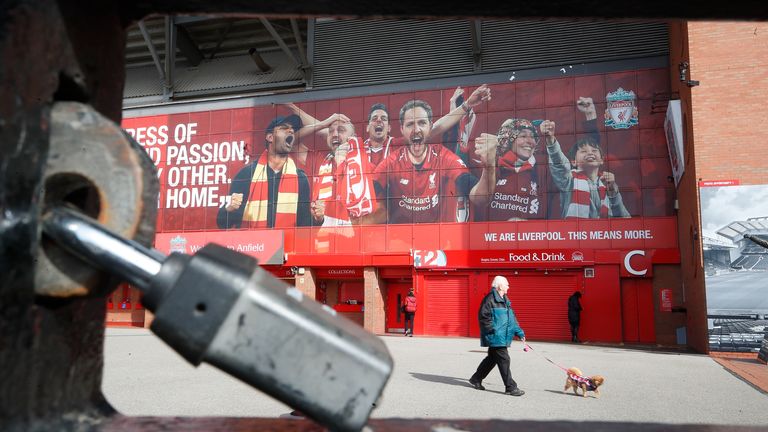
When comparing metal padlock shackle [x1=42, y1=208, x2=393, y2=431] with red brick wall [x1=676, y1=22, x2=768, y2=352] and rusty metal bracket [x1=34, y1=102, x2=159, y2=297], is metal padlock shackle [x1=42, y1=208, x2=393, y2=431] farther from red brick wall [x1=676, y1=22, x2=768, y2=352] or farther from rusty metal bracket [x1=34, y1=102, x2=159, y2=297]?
red brick wall [x1=676, y1=22, x2=768, y2=352]

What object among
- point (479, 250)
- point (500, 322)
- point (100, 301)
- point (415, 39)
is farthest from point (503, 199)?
point (100, 301)

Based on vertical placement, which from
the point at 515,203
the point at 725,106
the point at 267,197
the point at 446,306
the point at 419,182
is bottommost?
the point at 446,306

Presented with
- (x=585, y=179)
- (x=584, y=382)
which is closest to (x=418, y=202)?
(x=585, y=179)

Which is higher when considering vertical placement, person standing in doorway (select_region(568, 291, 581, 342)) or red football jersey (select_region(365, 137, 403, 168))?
red football jersey (select_region(365, 137, 403, 168))

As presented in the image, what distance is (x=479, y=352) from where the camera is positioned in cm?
1670

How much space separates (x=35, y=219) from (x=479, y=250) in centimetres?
2509

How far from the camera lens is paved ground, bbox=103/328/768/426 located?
6.75 m

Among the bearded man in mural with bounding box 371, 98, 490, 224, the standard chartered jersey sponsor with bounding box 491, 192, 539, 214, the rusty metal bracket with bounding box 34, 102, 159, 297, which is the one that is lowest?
the rusty metal bracket with bounding box 34, 102, 159, 297

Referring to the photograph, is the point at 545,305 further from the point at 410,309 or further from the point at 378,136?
the point at 378,136

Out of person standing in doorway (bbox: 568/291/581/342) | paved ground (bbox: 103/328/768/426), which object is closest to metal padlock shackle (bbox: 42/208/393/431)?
paved ground (bbox: 103/328/768/426)

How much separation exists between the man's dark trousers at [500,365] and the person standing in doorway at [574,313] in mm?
15046

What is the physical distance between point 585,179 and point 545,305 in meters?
5.42

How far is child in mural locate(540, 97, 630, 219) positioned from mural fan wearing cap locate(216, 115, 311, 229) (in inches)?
441

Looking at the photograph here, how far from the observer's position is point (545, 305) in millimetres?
24469
